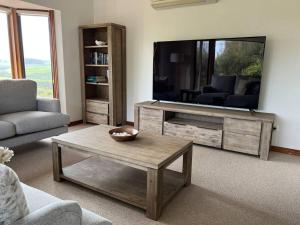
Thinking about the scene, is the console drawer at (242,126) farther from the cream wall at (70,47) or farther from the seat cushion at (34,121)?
the cream wall at (70,47)

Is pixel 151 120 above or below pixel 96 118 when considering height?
above

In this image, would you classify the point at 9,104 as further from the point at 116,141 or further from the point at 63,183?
the point at 116,141

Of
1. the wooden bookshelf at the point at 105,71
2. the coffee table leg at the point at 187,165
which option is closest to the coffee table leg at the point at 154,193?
the coffee table leg at the point at 187,165

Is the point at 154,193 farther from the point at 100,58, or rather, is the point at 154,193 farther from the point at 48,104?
the point at 100,58

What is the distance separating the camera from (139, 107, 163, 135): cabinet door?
3.78 meters

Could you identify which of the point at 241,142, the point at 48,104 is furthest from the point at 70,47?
the point at 241,142

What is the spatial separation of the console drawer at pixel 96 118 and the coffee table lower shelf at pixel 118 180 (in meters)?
1.82

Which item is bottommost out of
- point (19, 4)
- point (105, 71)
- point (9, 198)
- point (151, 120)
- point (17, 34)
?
point (151, 120)

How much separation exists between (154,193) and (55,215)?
93 centimetres

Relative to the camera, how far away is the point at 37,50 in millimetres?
4230

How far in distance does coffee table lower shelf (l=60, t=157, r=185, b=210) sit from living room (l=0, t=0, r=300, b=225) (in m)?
0.02

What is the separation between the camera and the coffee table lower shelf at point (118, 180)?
2.02 m

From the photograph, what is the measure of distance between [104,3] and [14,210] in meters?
4.43

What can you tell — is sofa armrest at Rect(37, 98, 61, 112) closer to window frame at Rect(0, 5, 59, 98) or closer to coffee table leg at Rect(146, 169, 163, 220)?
window frame at Rect(0, 5, 59, 98)
